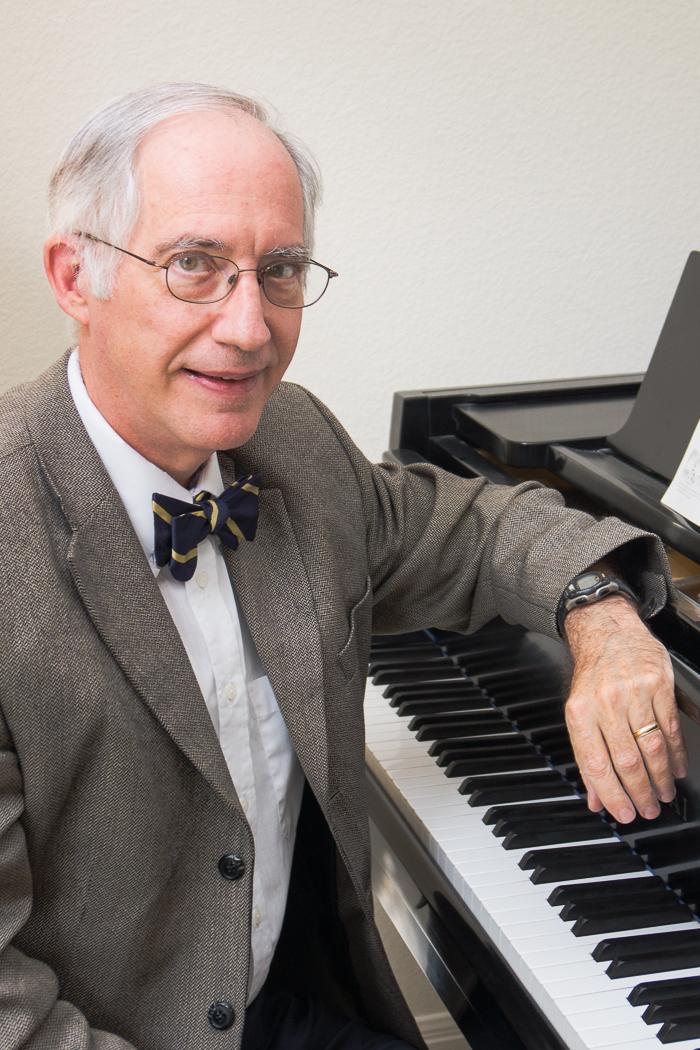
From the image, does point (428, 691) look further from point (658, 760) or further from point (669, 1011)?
point (669, 1011)

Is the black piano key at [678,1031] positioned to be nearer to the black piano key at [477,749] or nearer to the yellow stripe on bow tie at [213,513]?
the black piano key at [477,749]

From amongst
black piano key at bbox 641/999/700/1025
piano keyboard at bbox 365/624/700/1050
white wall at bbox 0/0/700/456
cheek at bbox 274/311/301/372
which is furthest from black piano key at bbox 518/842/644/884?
white wall at bbox 0/0/700/456

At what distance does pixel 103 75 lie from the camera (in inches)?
93.1

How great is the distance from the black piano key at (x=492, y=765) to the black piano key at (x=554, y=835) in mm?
146

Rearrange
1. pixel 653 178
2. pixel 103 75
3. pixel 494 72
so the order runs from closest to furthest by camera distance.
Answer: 1. pixel 103 75
2. pixel 494 72
3. pixel 653 178

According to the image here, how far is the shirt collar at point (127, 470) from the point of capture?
1296 mm

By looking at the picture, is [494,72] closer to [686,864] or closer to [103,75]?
[103,75]

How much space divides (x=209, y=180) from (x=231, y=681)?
532 mm

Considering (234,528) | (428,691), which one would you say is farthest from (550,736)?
(234,528)

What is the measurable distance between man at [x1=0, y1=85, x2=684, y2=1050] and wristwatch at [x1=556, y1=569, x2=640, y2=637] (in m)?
0.02

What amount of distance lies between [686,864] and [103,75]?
1790 millimetres

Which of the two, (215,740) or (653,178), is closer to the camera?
(215,740)

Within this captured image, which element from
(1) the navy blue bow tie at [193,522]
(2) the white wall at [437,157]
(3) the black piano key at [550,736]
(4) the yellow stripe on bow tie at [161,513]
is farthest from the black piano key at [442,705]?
(2) the white wall at [437,157]

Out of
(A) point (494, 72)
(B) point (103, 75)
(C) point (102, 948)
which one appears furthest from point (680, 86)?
(C) point (102, 948)
